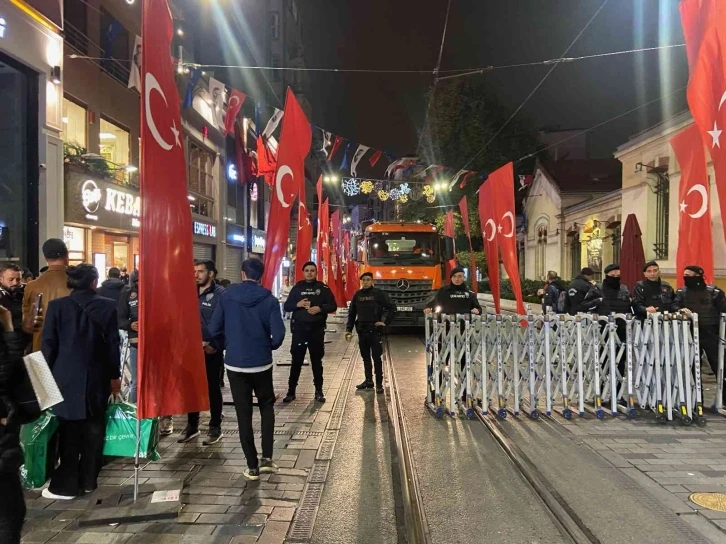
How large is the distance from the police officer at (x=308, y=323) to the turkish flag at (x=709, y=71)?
4.84 meters

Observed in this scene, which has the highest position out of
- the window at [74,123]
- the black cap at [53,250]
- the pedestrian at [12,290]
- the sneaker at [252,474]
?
the window at [74,123]

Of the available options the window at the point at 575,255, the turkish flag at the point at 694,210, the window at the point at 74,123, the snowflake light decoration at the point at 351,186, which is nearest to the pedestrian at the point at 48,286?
the window at the point at 74,123

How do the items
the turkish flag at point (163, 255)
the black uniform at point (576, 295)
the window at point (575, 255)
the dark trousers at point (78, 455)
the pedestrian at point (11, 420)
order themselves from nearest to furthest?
the pedestrian at point (11, 420) < the turkish flag at point (163, 255) < the dark trousers at point (78, 455) < the black uniform at point (576, 295) < the window at point (575, 255)

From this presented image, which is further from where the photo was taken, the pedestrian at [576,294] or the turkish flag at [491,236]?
the turkish flag at [491,236]

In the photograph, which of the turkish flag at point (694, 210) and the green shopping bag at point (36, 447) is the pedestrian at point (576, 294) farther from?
the green shopping bag at point (36, 447)

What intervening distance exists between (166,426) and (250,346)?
6.90 feet

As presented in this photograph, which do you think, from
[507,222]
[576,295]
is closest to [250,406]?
[507,222]

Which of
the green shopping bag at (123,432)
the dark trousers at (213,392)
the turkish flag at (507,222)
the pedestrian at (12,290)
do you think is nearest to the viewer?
the green shopping bag at (123,432)

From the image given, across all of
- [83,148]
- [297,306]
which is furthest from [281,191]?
[83,148]

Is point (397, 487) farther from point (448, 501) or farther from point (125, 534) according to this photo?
point (125, 534)

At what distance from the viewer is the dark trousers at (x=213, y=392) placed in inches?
230

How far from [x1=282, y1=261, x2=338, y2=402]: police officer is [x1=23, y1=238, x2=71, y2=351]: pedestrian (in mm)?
2947

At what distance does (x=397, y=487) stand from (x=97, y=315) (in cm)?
284

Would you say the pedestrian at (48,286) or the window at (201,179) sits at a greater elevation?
the window at (201,179)
